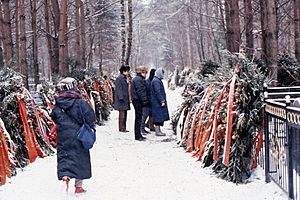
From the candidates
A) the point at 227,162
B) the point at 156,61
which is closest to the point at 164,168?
the point at 227,162

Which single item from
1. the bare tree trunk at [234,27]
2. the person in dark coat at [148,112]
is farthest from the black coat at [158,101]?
the bare tree trunk at [234,27]

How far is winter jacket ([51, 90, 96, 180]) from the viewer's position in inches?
248

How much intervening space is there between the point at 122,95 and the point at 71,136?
21.0 feet

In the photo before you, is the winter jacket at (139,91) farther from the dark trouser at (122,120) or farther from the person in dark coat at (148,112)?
the dark trouser at (122,120)

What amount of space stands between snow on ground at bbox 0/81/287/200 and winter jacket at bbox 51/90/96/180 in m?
0.37

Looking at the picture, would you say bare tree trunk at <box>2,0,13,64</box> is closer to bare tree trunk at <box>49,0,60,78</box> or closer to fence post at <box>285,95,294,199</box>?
bare tree trunk at <box>49,0,60,78</box>

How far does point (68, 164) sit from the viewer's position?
6289mm

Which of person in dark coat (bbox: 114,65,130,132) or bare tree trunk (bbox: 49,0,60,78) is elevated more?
bare tree trunk (bbox: 49,0,60,78)

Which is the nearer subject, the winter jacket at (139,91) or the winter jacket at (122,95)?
the winter jacket at (139,91)

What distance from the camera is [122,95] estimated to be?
12688 mm

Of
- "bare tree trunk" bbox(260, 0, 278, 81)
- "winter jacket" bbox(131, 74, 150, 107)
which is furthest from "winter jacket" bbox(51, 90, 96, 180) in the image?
"winter jacket" bbox(131, 74, 150, 107)

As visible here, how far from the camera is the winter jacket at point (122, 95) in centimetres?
1259

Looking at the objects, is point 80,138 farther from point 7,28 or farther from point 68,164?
point 7,28

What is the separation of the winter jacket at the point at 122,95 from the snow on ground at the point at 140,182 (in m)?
3.17
